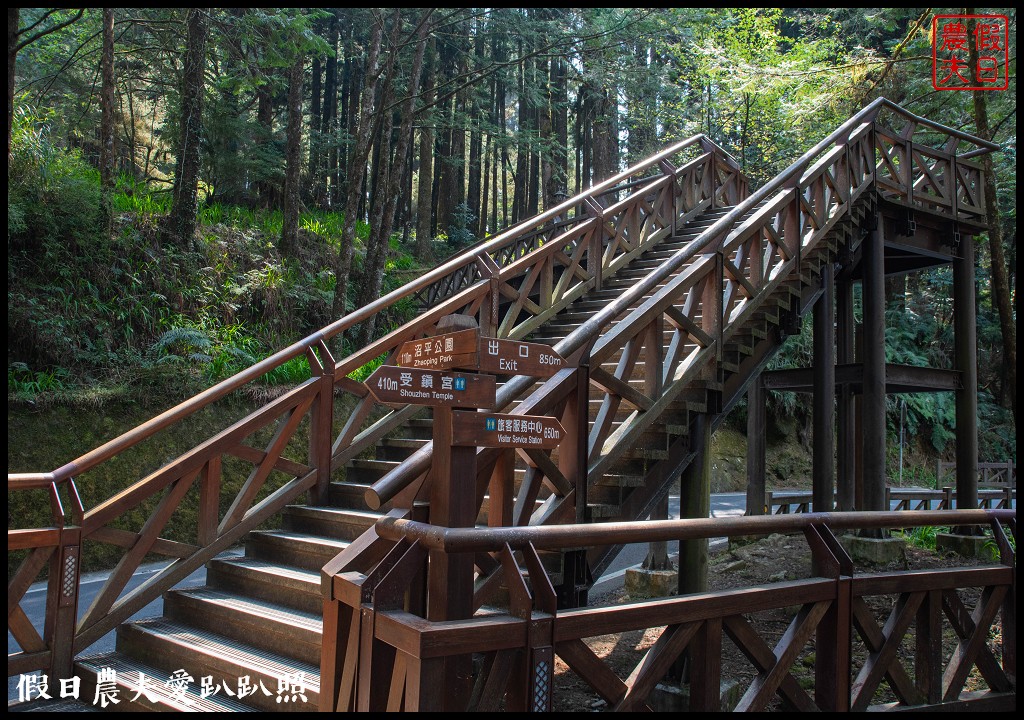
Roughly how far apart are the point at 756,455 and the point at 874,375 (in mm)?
3178

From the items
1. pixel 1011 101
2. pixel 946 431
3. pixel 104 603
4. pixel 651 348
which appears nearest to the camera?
pixel 104 603

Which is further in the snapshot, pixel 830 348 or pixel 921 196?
pixel 921 196

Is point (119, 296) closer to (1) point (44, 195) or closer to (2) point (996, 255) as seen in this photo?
(1) point (44, 195)

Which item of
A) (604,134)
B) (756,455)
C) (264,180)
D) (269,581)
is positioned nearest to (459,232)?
(604,134)

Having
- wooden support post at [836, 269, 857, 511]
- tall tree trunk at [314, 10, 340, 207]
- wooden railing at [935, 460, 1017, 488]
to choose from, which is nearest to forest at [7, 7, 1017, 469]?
tall tree trunk at [314, 10, 340, 207]

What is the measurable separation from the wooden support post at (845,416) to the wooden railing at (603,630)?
14.0 feet

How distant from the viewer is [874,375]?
30.9ft

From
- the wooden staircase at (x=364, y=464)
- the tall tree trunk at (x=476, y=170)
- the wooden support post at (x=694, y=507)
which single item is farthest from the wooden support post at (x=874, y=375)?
the tall tree trunk at (x=476, y=170)

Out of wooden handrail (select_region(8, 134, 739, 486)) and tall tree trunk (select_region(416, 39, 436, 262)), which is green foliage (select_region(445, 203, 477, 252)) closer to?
tall tree trunk (select_region(416, 39, 436, 262))

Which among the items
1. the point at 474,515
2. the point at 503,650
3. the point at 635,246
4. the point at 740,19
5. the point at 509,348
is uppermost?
the point at 740,19

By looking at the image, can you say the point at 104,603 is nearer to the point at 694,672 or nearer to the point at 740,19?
the point at 694,672

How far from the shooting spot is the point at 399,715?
2.95m

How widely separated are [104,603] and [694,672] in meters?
3.88

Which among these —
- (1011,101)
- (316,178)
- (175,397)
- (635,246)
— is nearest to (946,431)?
(1011,101)
